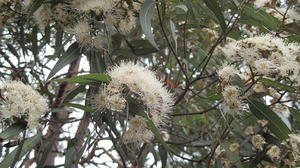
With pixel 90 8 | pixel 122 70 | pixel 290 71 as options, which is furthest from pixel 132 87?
pixel 290 71

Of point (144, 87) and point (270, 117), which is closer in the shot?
point (144, 87)

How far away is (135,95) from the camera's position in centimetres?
158

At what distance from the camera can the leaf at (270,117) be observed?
1865mm

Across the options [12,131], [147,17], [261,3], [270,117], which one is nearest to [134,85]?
[147,17]

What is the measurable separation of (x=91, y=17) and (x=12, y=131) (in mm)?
564

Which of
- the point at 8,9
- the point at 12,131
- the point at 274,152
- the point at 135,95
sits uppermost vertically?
the point at 8,9

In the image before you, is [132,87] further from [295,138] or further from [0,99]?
[295,138]

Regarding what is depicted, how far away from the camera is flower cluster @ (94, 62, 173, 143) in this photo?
153cm

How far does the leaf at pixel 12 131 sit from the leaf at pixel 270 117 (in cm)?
94

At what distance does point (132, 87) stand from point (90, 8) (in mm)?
404

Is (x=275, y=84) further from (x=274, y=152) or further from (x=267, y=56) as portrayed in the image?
(x=274, y=152)

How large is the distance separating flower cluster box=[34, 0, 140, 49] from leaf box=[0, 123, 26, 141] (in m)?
0.44

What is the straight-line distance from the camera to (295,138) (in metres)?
1.86

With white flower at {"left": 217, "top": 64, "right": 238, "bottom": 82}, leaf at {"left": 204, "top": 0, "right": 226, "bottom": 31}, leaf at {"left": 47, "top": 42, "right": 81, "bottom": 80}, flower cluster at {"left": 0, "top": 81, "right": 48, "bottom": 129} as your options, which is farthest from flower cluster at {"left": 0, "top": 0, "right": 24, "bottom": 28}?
white flower at {"left": 217, "top": 64, "right": 238, "bottom": 82}
